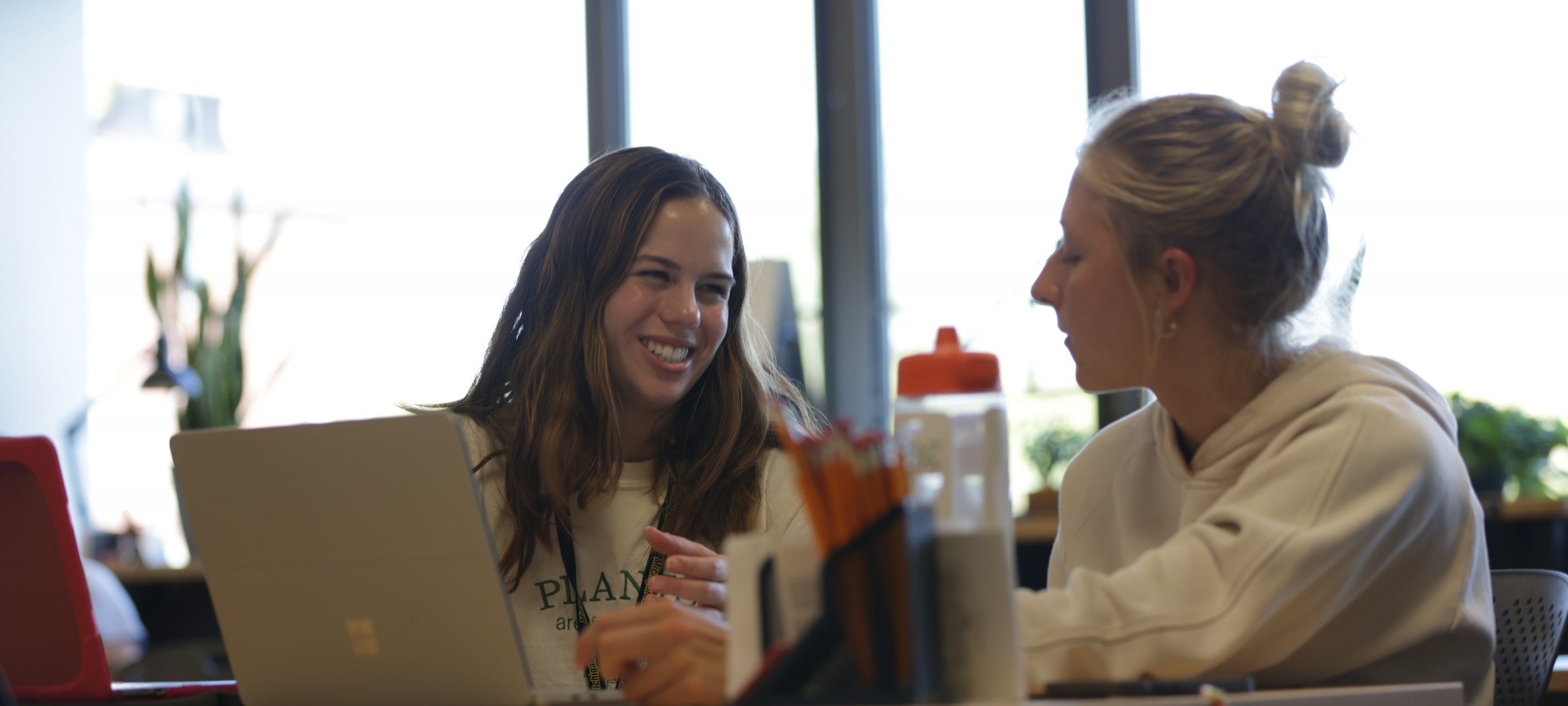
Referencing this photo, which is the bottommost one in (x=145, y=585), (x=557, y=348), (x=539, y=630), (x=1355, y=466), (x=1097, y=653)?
(x=145, y=585)

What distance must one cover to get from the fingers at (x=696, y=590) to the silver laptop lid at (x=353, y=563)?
33 centimetres

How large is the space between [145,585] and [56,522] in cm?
292

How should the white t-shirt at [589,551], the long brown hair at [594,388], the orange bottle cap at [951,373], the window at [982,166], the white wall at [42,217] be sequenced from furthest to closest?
1. the white wall at [42,217]
2. the window at [982,166]
3. the long brown hair at [594,388]
4. the white t-shirt at [589,551]
5. the orange bottle cap at [951,373]

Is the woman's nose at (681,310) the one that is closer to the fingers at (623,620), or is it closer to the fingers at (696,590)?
the fingers at (696,590)

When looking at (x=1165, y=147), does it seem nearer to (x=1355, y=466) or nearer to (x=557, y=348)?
(x=1355, y=466)

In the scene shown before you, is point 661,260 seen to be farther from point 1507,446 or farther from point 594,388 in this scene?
point 1507,446

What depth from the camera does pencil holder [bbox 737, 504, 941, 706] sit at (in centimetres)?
78

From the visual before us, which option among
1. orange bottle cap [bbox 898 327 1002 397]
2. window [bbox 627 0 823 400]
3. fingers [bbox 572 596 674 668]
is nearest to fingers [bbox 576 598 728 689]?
fingers [bbox 572 596 674 668]

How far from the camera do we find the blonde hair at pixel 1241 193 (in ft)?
3.96

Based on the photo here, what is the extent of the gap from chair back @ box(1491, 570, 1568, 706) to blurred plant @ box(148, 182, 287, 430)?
3642 millimetres

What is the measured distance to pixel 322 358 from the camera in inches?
171

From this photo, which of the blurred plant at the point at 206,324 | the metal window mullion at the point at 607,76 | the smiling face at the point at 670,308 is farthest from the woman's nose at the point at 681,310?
the blurred plant at the point at 206,324

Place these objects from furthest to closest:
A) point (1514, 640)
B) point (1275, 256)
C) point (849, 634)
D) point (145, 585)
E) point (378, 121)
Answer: point (378, 121), point (145, 585), point (1514, 640), point (1275, 256), point (849, 634)

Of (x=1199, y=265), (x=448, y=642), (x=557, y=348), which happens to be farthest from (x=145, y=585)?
(x=1199, y=265)
